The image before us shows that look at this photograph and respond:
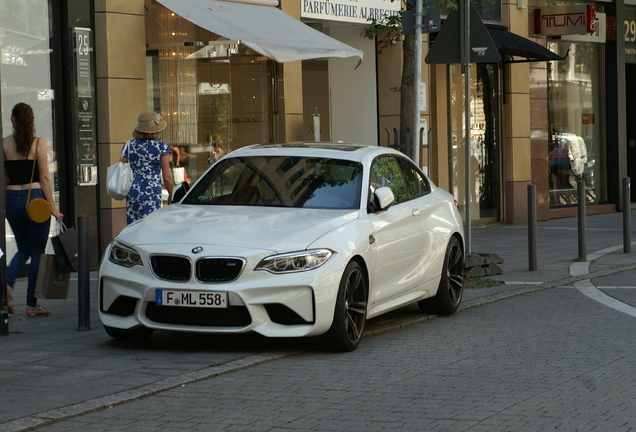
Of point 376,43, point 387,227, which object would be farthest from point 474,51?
point 376,43

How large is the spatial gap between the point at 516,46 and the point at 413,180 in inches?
389

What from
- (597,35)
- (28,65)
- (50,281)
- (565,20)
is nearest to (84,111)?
(28,65)

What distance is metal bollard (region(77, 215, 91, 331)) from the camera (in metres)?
8.56

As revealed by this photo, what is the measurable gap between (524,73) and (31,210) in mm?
14060

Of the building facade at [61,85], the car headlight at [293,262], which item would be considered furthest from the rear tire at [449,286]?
the building facade at [61,85]

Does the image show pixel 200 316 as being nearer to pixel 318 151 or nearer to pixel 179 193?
pixel 179 193

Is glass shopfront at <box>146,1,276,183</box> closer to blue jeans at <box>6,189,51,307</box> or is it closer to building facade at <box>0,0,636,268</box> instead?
building facade at <box>0,0,636,268</box>

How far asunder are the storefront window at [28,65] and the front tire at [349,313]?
6197 millimetres

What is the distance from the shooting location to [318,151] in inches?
347

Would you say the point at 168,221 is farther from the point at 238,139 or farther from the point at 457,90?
the point at 457,90

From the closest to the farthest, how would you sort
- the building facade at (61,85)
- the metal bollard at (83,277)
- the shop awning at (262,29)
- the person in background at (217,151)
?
1. the metal bollard at (83,277)
2. the building facade at (61,85)
3. the shop awning at (262,29)
4. the person in background at (217,151)

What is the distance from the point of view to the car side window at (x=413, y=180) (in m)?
9.28

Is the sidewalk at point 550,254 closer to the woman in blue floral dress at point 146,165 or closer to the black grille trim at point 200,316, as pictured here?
the woman in blue floral dress at point 146,165

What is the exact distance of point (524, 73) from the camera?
21.4 metres
